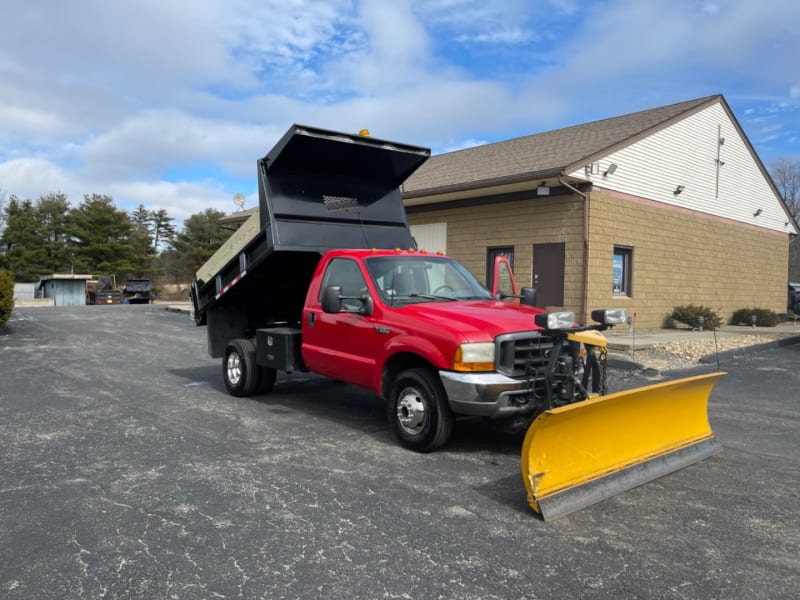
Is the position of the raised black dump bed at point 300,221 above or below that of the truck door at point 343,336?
above

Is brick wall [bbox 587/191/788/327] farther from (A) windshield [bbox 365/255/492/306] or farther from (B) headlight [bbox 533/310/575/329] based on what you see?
(B) headlight [bbox 533/310/575/329]

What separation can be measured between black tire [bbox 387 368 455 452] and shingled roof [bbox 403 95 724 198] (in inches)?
366

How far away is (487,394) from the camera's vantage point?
504 centimetres

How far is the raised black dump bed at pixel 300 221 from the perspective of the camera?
7.50 meters

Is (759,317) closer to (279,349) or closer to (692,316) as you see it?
(692,316)

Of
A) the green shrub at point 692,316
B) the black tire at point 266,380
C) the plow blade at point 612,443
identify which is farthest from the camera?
the green shrub at point 692,316

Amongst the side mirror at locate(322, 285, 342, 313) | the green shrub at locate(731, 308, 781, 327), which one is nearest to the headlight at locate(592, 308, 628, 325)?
the side mirror at locate(322, 285, 342, 313)

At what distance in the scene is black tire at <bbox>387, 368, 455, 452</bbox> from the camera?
17.6 feet

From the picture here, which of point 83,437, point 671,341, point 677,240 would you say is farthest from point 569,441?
point 677,240

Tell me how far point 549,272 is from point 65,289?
40.9 meters

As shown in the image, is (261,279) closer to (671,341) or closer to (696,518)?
(696,518)

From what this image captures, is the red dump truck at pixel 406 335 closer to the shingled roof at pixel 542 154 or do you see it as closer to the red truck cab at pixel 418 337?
the red truck cab at pixel 418 337

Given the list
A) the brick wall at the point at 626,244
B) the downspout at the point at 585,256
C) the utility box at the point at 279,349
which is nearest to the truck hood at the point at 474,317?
the utility box at the point at 279,349

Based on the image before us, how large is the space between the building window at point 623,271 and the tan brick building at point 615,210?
0.09 ft
